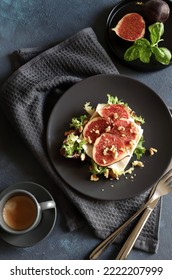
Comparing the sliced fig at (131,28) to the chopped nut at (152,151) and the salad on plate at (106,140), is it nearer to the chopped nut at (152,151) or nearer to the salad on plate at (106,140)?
the salad on plate at (106,140)

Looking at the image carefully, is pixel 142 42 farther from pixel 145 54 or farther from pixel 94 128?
pixel 94 128

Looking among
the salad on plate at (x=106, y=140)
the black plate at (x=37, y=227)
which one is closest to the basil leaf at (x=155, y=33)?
the salad on plate at (x=106, y=140)

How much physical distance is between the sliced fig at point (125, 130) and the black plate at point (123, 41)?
33 centimetres

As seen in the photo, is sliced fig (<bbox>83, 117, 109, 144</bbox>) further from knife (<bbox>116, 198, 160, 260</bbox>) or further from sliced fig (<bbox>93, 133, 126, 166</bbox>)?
knife (<bbox>116, 198, 160, 260</bbox>)

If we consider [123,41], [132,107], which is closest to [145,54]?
[123,41]

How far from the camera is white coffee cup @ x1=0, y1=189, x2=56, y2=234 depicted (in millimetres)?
2350

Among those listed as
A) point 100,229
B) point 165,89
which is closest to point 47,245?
point 100,229

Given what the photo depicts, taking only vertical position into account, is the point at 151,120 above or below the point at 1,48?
below

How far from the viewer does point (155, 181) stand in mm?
2465

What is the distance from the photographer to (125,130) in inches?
95.9

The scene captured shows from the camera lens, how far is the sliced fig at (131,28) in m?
2.60
